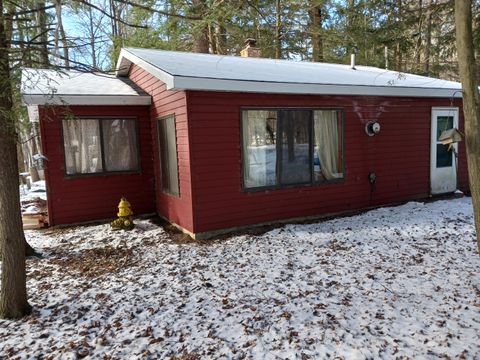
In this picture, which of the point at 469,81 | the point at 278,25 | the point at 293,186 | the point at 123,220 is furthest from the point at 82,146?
the point at 469,81

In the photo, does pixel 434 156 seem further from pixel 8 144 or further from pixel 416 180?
pixel 8 144

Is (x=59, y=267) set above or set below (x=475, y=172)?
below

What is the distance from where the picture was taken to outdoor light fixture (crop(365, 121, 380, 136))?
7.00 meters

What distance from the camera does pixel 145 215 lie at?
7574mm

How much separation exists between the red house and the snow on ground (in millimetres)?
890

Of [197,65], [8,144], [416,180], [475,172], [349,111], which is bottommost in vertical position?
[416,180]

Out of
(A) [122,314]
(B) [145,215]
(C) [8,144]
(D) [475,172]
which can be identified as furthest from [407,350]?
(B) [145,215]

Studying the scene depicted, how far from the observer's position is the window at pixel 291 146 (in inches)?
238

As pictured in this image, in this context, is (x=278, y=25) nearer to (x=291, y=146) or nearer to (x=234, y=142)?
(x=234, y=142)

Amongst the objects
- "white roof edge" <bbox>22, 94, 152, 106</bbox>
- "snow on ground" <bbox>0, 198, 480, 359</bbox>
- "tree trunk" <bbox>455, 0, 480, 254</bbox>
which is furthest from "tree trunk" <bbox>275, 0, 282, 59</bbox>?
"snow on ground" <bbox>0, 198, 480, 359</bbox>

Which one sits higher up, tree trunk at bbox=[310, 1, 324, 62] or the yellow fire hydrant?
tree trunk at bbox=[310, 1, 324, 62]

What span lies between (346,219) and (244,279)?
3155 mm

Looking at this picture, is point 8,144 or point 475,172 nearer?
point 8,144

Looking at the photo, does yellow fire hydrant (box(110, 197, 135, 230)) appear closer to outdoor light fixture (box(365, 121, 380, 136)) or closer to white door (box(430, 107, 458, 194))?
outdoor light fixture (box(365, 121, 380, 136))
